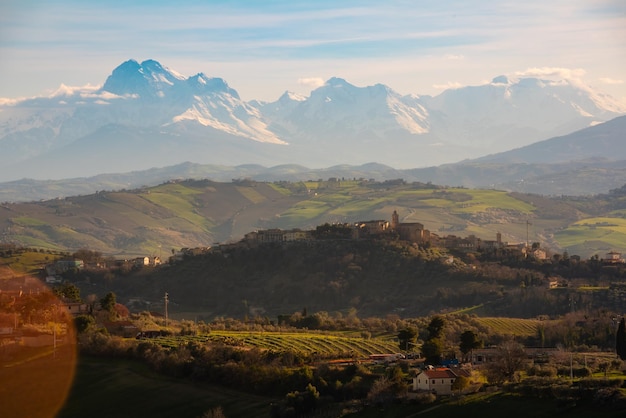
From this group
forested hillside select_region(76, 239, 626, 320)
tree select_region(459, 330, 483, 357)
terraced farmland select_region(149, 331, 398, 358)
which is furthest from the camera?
forested hillside select_region(76, 239, 626, 320)

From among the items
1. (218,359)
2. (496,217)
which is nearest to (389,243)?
(218,359)

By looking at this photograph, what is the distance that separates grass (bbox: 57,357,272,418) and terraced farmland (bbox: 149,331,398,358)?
5.16 metres

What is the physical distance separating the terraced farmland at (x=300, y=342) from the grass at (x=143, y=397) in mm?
5159

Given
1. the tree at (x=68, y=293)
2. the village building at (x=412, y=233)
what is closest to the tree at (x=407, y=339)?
the tree at (x=68, y=293)

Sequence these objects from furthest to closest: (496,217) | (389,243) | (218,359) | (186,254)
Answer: (496,217) → (186,254) → (389,243) → (218,359)

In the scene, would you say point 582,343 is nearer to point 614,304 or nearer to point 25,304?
point 614,304

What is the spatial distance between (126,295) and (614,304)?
38352mm

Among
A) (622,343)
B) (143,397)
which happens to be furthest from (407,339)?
(143,397)

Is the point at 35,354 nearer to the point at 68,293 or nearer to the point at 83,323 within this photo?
the point at 83,323

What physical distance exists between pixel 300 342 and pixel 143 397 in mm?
12614

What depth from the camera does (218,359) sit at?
181ft

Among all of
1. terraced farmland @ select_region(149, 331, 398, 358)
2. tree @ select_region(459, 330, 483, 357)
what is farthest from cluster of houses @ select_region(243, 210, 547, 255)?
tree @ select_region(459, 330, 483, 357)

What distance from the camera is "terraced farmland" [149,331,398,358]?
60.3 meters

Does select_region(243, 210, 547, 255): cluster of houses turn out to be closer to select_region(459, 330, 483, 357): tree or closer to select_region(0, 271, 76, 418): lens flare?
select_region(0, 271, 76, 418): lens flare
